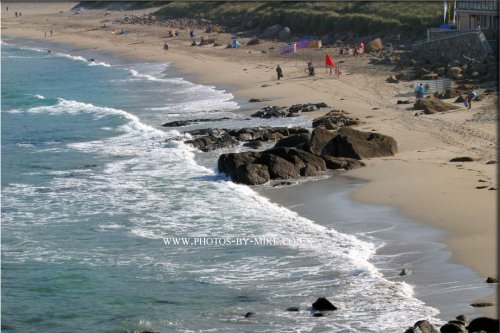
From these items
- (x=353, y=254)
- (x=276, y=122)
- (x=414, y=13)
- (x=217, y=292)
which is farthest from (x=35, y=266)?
(x=414, y=13)

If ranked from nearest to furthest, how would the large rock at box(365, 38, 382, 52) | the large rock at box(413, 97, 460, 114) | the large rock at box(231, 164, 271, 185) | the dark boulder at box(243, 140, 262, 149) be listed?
1. the large rock at box(231, 164, 271, 185)
2. the dark boulder at box(243, 140, 262, 149)
3. the large rock at box(413, 97, 460, 114)
4. the large rock at box(365, 38, 382, 52)

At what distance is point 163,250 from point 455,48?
90.4ft

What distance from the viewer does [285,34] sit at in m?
66.6

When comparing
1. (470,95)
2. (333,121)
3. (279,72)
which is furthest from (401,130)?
(279,72)

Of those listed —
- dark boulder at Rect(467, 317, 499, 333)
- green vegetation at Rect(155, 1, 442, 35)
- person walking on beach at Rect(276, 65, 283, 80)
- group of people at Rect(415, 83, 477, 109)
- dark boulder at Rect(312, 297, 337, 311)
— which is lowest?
dark boulder at Rect(312, 297, 337, 311)

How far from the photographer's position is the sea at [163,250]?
1853cm

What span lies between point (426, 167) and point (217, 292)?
1081 cm

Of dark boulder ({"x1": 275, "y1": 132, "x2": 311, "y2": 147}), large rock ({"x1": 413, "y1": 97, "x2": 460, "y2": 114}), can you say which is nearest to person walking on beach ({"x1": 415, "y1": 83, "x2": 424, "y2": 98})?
large rock ({"x1": 413, "y1": 97, "x2": 460, "y2": 114})

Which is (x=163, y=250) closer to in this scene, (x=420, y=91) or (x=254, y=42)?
(x=420, y=91)

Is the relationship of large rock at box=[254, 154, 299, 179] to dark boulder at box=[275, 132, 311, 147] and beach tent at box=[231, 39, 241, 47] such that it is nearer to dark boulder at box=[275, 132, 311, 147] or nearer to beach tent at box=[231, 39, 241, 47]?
dark boulder at box=[275, 132, 311, 147]

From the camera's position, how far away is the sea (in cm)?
1853

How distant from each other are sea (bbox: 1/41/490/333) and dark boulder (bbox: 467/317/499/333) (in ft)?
5.20

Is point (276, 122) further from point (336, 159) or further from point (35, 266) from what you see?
point (35, 266)

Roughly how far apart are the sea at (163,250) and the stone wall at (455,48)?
12017 mm
